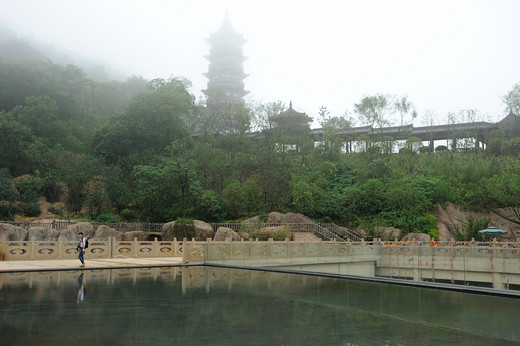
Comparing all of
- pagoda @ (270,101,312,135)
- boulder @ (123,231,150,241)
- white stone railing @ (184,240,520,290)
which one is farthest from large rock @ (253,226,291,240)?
pagoda @ (270,101,312,135)

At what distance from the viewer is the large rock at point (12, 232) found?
24969 mm

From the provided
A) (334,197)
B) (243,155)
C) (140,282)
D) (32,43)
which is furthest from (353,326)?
(32,43)

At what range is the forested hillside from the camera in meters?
33.5

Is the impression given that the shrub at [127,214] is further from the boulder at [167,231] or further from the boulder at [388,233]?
the boulder at [388,233]

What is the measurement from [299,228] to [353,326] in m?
24.8

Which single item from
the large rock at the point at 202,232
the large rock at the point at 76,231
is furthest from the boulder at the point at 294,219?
the large rock at the point at 76,231

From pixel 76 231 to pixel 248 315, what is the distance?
24.5 metres

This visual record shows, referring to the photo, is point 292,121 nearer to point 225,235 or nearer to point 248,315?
point 225,235

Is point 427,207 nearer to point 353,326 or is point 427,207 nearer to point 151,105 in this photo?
point 151,105

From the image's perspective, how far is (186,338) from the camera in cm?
471

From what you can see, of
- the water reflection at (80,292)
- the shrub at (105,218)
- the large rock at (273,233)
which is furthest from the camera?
the shrub at (105,218)

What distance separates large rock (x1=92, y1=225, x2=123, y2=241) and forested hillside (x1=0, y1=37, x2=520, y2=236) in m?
4.76

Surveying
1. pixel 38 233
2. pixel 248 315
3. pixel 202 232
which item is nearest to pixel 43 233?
pixel 38 233

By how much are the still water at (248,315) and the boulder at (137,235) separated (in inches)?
762
